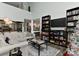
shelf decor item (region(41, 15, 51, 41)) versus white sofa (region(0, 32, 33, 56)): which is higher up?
shelf decor item (region(41, 15, 51, 41))

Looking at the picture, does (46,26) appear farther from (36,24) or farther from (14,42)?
(14,42)

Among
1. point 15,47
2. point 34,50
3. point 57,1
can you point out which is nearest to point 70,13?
point 57,1

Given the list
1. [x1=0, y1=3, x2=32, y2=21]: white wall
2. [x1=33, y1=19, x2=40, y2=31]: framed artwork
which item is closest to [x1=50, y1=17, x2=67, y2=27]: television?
[x1=33, y1=19, x2=40, y2=31]: framed artwork

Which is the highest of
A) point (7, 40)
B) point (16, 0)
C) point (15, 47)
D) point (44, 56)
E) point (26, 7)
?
point (16, 0)

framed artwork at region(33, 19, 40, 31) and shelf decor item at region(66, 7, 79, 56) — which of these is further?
framed artwork at region(33, 19, 40, 31)

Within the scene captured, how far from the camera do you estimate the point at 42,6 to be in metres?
2.69

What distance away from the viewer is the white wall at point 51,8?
2526 millimetres

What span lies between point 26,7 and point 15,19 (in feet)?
1.31

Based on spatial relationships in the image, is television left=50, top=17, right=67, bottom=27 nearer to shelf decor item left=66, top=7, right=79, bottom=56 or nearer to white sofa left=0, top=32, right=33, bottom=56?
shelf decor item left=66, top=7, right=79, bottom=56

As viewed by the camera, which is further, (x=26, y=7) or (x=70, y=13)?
(x=26, y=7)

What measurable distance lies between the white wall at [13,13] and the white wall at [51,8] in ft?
0.68

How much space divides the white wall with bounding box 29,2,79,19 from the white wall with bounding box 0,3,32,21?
208mm

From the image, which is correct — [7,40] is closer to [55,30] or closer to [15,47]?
[15,47]

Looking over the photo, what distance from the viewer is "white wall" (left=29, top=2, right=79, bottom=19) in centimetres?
253
